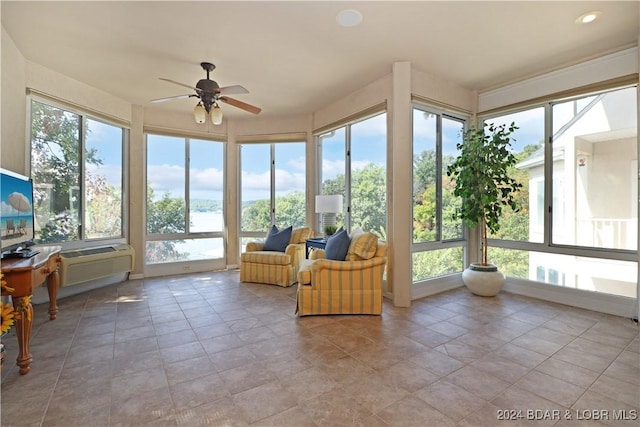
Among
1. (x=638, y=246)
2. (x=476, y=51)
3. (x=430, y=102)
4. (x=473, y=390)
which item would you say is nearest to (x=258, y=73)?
(x=430, y=102)

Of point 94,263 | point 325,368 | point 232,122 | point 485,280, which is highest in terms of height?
point 232,122

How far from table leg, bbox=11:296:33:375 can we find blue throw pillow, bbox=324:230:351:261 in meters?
2.59

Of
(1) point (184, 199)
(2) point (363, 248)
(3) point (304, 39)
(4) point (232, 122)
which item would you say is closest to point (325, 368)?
(2) point (363, 248)

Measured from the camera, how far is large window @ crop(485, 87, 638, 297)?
3.25m

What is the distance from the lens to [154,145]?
5.10 metres

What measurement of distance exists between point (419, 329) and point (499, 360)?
72 cm

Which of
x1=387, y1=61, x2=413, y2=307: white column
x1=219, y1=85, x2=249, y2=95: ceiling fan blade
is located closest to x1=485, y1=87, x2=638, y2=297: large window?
x1=387, y1=61, x2=413, y2=307: white column

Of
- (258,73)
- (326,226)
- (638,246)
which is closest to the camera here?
(638,246)

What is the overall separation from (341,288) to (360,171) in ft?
6.58

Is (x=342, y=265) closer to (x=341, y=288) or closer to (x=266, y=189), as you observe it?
(x=341, y=288)

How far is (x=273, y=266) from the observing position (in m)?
4.46

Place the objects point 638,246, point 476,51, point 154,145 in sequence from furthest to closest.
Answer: point 154,145 → point 476,51 → point 638,246

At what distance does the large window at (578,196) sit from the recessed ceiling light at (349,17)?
2784mm

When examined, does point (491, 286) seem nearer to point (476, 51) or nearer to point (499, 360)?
point (499, 360)
